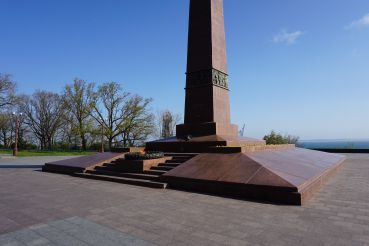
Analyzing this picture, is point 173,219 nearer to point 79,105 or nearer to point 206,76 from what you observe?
point 206,76

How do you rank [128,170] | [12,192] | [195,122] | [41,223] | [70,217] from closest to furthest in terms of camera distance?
[41,223], [70,217], [12,192], [128,170], [195,122]

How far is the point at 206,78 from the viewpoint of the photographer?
14.3 m

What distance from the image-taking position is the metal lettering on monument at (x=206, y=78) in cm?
1415

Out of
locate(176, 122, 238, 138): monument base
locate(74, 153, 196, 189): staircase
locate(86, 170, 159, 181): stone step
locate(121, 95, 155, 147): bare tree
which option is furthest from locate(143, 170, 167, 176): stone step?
locate(121, 95, 155, 147): bare tree

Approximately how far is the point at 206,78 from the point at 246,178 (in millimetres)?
7591

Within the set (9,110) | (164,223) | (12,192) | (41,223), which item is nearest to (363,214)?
(164,223)

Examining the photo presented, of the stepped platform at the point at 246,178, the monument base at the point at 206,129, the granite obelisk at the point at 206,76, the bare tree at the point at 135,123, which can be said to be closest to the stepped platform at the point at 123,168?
the stepped platform at the point at 246,178

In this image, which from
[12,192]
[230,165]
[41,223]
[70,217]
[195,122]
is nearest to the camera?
[41,223]

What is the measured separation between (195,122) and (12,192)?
8641 mm

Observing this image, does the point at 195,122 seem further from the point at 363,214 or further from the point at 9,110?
the point at 9,110

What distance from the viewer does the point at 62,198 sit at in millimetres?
7223

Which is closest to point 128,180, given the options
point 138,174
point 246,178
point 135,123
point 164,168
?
point 138,174

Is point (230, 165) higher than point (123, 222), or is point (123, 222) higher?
point (230, 165)

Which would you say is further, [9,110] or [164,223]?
[9,110]
